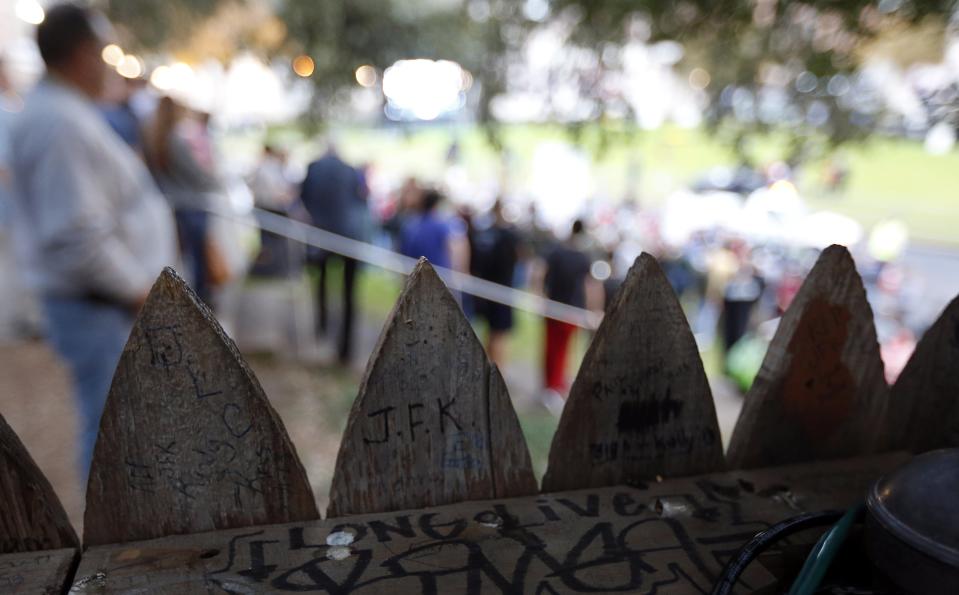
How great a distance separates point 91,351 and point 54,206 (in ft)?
1.52

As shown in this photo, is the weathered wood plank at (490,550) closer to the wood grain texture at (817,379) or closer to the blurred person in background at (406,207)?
the wood grain texture at (817,379)

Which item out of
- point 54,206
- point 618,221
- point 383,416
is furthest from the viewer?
point 618,221

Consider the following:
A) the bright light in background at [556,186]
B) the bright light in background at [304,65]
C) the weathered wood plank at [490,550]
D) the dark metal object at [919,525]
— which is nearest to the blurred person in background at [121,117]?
the bright light in background at [304,65]

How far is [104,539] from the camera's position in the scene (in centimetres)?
106

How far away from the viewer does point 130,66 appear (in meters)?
7.53

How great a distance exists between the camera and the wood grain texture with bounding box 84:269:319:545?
103 centimetres

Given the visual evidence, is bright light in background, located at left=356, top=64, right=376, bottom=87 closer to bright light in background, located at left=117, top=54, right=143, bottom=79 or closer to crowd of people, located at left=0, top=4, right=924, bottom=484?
crowd of people, located at left=0, top=4, right=924, bottom=484

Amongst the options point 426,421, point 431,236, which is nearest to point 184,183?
point 431,236

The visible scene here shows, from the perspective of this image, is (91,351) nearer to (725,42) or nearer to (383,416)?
(383,416)

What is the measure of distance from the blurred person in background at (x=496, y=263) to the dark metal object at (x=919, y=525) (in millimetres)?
5249

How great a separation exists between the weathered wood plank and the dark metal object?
17 cm

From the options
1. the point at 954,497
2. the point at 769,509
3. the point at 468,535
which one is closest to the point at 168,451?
the point at 468,535

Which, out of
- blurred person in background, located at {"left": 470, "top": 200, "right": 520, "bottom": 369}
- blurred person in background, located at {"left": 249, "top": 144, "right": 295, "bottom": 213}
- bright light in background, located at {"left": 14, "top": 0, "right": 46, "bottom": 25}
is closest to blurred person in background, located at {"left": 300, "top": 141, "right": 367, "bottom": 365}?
blurred person in background, located at {"left": 249, "top": 144, "right": 295, "bottom": 213}

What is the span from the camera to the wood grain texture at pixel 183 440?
3.38ft
